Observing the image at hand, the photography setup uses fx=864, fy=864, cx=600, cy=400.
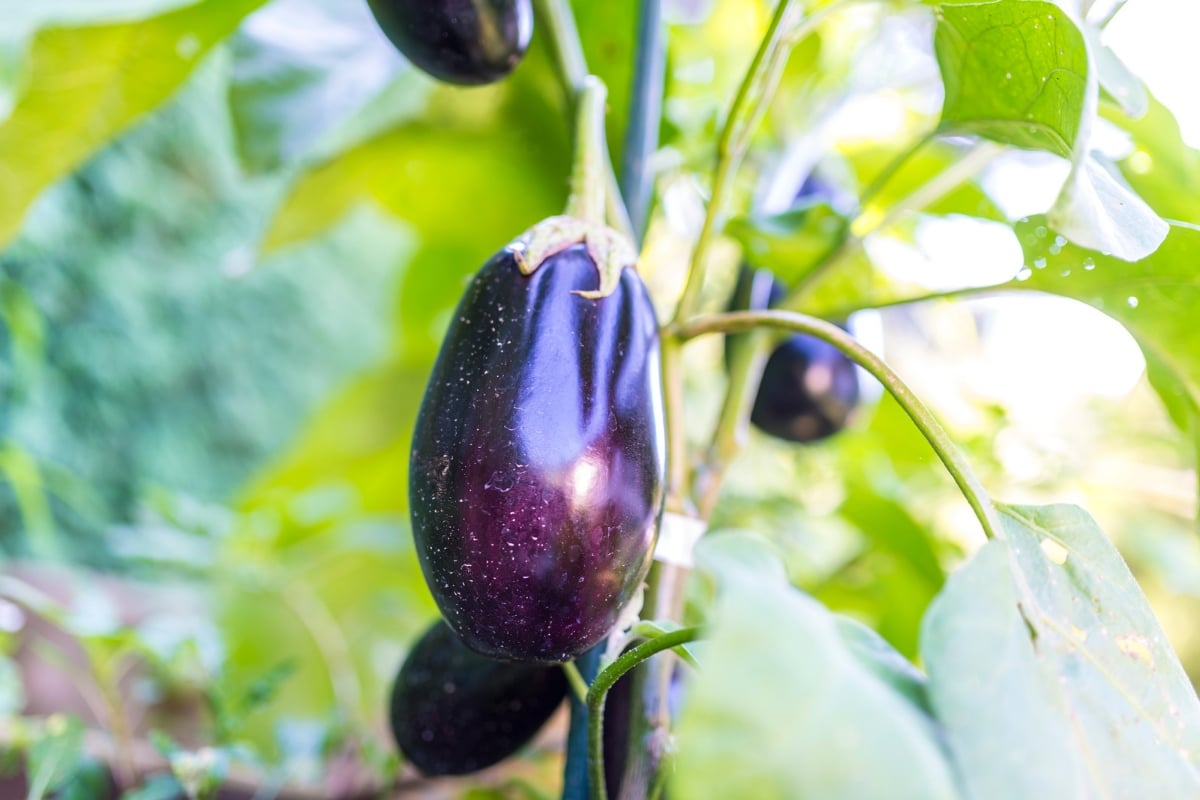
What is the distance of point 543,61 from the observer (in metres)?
0.43

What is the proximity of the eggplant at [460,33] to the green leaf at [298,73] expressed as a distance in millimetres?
179

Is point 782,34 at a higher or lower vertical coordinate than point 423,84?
higher

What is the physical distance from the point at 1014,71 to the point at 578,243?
0.45 ft

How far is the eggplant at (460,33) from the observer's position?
287 mm

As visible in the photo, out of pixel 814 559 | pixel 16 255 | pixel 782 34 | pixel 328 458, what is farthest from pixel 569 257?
pixel 16 255

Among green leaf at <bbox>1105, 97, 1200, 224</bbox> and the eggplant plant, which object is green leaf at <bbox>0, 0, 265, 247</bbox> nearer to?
the eggplant plant

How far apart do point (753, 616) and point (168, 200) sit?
3.54 ft

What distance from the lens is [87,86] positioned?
17.9 inches

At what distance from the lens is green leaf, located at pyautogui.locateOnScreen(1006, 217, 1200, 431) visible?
300mm

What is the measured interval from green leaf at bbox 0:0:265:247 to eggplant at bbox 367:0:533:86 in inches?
7.1

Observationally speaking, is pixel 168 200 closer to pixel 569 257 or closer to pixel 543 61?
pixel 543 61

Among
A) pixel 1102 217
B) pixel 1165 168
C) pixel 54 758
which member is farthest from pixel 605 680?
pixel 1165 168

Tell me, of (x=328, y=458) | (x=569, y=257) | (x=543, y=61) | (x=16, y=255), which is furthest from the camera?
(x=16, y=255)

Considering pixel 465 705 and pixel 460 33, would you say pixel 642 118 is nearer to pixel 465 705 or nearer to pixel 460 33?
pixel 460 33
